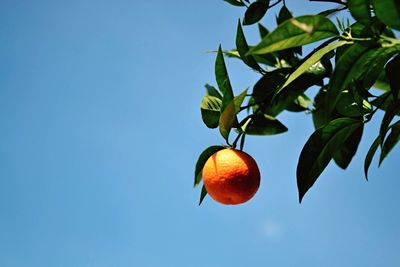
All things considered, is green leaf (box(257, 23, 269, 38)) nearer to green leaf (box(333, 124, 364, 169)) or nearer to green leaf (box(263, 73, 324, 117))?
green leaf (box(263, 73, 324, 117))

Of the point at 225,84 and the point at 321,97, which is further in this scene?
the point at 321,97

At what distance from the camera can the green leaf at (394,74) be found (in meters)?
1.05

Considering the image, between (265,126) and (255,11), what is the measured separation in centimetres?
36

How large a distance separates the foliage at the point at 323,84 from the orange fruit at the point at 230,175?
0.19 ft

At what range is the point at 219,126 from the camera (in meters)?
1.21

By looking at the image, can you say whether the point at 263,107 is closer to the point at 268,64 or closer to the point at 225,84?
the point at 225,84

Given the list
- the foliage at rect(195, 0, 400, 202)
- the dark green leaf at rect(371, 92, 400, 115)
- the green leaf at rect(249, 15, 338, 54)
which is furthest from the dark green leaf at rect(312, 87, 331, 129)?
the green leaf at rect(249, 15, 338, 54)

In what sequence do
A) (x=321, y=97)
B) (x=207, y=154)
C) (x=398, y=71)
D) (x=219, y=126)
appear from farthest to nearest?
(x=321, y=97)
(x=207, y=154)
(x=219, y=126)
(x=398, y=71)

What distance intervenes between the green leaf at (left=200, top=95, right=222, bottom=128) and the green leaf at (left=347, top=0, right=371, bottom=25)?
44 centimetres

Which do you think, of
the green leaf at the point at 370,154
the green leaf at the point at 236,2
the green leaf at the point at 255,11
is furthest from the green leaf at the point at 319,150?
the green leaf at the point at 236,2

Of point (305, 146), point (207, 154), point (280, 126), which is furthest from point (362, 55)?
point (207, 154)

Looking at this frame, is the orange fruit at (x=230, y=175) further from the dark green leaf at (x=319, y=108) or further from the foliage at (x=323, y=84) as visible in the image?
the dark green leaf at (x=319, y=108)

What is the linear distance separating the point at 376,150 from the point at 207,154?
47cm

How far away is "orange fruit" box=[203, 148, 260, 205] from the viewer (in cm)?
121
